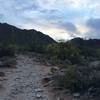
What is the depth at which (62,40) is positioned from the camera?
91.2ft

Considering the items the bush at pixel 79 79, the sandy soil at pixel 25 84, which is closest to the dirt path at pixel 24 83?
the sandy soil at pixel 25 84

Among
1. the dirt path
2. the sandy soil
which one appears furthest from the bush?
the dirt path

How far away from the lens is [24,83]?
59.0ft

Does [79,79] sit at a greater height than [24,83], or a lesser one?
greater

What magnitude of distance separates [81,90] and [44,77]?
4432mm

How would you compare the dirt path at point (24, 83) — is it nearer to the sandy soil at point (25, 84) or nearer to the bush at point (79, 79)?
the sandy soil at point (25, 84)

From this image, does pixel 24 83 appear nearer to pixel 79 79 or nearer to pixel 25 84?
pixel 25 84

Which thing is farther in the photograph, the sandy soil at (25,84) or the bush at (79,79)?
the sandy soil at (25,84)

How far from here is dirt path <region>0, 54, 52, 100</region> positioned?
15555 mm

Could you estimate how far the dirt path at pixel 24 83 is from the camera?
612 inches

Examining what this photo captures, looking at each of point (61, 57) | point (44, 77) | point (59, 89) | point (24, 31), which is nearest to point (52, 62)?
point (61, 57)

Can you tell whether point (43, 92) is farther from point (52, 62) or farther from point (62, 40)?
point (62, 40)

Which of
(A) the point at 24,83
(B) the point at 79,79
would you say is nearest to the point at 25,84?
(A) the point at 24,83

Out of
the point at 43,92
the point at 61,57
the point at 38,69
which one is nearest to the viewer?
the point at 43,92
